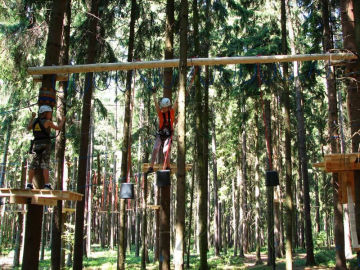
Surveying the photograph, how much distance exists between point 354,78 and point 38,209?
566 cm

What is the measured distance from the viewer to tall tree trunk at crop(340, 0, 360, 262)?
5.24m

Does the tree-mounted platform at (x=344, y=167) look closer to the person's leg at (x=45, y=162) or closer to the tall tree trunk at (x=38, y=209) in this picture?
the person's leg at (x=45, y=162)

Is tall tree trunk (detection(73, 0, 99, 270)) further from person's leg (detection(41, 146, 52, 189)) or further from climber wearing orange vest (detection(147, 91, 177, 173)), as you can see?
person's leg (detection(41, 146, 52, 189))

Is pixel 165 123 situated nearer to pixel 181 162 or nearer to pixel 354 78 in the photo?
pixel 181 162

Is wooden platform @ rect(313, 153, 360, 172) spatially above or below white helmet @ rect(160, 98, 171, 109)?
below

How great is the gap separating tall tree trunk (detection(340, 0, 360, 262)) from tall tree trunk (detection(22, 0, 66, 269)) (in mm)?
4793

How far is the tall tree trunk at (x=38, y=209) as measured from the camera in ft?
19.0

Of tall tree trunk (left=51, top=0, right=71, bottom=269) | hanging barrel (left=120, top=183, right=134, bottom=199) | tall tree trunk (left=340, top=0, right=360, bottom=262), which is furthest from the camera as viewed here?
tall tree trunk (left=51, top=0, right=71, bottom=269)

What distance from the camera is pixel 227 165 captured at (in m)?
27.0

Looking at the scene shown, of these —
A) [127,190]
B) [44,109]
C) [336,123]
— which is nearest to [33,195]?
[44,109]

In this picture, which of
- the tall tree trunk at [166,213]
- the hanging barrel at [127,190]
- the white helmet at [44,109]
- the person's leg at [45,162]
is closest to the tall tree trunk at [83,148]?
the hanging barrel at [127,190]

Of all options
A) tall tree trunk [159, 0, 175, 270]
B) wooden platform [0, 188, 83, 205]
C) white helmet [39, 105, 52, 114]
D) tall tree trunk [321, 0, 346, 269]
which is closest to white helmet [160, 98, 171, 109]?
tall tree trunk [159, 0, 175, 270]

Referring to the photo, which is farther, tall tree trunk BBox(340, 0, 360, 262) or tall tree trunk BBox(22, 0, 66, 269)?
tall tree trunk BBox(22, 0, 66, 269)

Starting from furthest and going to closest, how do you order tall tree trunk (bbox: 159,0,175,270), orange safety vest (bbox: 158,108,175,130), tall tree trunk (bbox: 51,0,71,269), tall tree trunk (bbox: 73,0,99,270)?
tall tree trunk (bbox: 73,0,99,270)
tall tree trunk (bbox: 51,0,71,269)
orange safety vest (bbox: 158,108,175,130)
tall tree trunk (bbox: 159,0,175,270)
